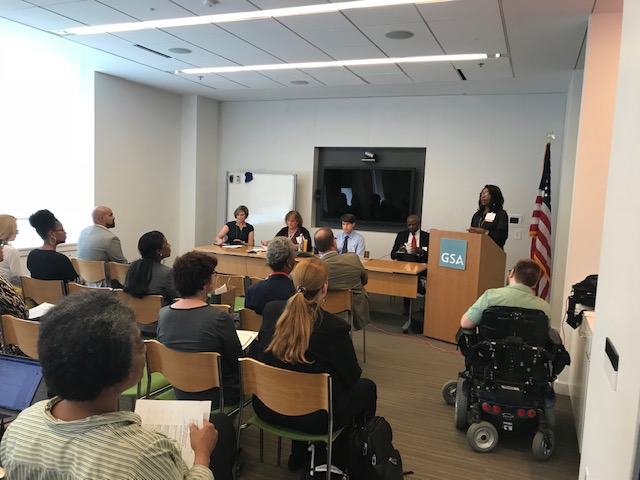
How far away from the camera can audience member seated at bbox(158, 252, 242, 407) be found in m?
2.61

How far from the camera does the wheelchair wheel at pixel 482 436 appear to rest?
3129 millimetres

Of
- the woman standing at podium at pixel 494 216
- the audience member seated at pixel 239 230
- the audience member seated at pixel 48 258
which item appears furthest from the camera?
the audience member seated at pixel 239 230

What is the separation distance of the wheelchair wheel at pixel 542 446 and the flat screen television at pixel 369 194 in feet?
17.5

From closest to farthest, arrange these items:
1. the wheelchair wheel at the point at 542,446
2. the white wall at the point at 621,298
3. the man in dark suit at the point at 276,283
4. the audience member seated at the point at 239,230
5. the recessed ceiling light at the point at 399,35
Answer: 1. the white wall at the point at 621,298
2. the wheelchair wheel at the point at 542,446
3. the man in dark suit at the point at 276,283
4. the recessed ceiling light at the point at 399,35
5. the audience member seated at the point at 239,230

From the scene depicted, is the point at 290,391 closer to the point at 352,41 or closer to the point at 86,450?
the point at 86,450

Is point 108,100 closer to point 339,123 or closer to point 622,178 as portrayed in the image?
point 339,123

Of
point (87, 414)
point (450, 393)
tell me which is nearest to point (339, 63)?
point (450, 393)

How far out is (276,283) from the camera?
3.44 m

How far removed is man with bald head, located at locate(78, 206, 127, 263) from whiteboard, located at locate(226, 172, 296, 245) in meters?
3.92

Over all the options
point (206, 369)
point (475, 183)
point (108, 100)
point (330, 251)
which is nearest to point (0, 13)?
point (108, 100)

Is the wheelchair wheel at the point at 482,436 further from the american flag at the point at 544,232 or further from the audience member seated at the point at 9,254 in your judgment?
the audience member seated at the point at 9,254

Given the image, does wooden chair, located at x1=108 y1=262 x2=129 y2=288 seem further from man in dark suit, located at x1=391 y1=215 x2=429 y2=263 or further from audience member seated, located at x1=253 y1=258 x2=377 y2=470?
man in dark suit, located at x1=391 y1=215 x2=429 y2=263

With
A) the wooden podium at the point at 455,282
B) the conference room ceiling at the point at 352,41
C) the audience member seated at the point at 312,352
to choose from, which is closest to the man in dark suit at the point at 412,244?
the wooden podium at the point at 455,282

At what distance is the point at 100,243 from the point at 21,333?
2.31 meters
